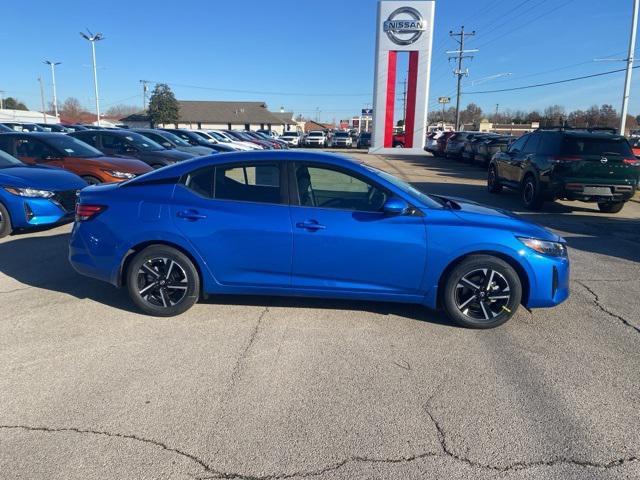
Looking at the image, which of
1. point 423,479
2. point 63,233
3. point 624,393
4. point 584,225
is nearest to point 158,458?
point 423,479

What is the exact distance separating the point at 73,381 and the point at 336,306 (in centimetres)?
240

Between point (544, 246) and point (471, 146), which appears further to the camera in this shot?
point (471, 146)

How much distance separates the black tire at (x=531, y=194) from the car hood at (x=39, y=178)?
30.3 feet

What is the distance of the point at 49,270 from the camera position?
584 centimetres

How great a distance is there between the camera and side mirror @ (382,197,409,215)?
13.4 ft

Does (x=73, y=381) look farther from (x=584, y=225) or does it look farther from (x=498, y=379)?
(x=584, y=225)

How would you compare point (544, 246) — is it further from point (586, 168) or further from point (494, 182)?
point (494, 182)

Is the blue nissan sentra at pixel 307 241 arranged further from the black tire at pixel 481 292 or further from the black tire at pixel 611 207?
the black tire at pixel 611 207

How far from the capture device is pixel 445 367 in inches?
143

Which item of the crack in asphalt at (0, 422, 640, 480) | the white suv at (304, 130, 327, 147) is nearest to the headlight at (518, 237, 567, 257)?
the crack in asphalt at (0, 422, 640, 480)

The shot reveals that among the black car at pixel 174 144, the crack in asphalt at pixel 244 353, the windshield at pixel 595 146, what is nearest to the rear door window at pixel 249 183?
the crack in asphalt at pixel 244 353

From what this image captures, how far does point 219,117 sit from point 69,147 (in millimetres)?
79609

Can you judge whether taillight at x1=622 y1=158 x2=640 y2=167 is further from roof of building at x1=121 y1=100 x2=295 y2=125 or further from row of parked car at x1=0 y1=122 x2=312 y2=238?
roof of building at x1=121 y1=100 x2=295 y2=125

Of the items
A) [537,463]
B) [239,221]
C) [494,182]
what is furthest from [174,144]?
[537,463]
